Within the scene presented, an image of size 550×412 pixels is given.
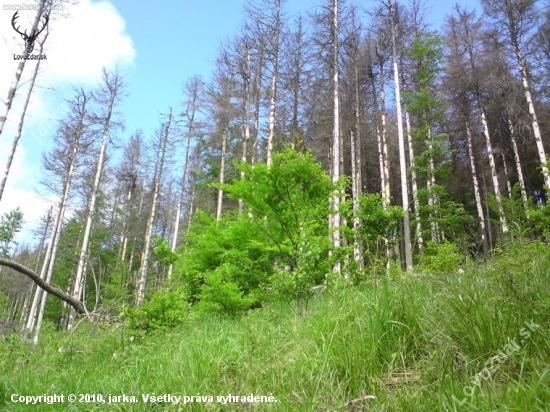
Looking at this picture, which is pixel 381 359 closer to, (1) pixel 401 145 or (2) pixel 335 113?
(2) pixel 335 113

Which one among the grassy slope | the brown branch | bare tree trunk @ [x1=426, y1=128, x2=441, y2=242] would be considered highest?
bare tree trunk @ [x1=426, y1=128, x2=441, y2=242]

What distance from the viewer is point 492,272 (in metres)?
3.41

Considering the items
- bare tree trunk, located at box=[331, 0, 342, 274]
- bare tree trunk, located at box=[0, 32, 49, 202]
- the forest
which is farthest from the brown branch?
bare tree trunk, located at box=[0, 32, 49, 202]

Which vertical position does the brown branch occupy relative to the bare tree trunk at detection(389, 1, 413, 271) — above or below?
below

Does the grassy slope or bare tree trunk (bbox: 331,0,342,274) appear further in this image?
bare tree trunk (bbox: 331,0,342,274)

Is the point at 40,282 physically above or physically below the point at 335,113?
below

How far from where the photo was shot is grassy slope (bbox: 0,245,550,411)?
211 centimetres

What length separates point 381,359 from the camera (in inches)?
113

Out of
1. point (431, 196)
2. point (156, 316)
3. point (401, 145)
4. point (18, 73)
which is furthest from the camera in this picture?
point (431, 196)

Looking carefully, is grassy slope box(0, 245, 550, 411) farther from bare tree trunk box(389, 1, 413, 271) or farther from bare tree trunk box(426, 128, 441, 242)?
bare tree trunk box(426, 128, 441, 242)

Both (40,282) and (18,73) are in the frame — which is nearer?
(40,282)

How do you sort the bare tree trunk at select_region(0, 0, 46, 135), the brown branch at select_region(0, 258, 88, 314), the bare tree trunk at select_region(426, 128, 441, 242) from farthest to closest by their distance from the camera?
the bare tree trunk at select_region(426, 128, 441, 242) → the bare tree trunk at select_region(0, 0, 46, 135) → the brown branch at select_region(0, 258, 88, 314)

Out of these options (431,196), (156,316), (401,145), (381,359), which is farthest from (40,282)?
(431,196)

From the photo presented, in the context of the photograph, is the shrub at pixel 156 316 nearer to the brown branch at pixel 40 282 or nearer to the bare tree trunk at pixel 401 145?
the brown branch at pixel 40 282
